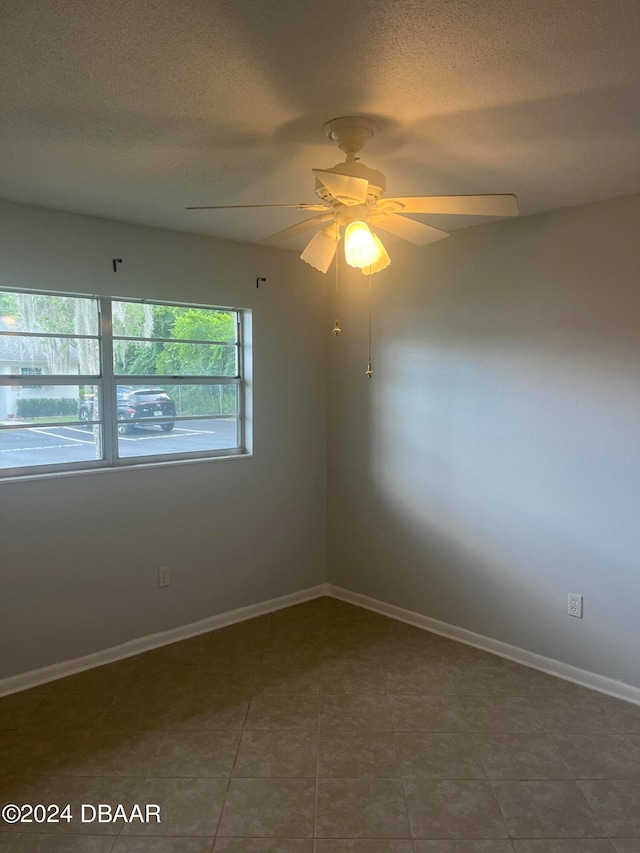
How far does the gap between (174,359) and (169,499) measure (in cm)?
83

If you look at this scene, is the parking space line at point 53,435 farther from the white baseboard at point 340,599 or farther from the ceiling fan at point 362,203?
the ceiling fan at point 362,203

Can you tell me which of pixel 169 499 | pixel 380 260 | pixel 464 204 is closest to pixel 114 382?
pixel 169 499

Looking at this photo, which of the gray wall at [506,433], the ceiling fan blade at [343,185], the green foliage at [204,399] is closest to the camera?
the ceiling fan blade at [343,185]

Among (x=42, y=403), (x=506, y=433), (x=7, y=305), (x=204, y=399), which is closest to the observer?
(x=7, y=305)

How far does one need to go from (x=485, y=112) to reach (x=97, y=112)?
120 cm

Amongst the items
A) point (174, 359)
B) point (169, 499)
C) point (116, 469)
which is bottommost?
point (169, 499)

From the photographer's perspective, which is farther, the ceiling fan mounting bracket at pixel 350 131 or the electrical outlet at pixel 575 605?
the electrical outlet at pixel 575 605

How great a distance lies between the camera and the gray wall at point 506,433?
291 centimetres

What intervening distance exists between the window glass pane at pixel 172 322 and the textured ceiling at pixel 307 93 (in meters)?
0.80

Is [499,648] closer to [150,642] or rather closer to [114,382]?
[150,642]

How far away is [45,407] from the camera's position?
314cm

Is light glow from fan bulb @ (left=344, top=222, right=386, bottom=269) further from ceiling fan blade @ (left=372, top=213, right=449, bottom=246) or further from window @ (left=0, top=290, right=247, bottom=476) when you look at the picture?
window @ (left=0, top=290, right=247, bottom=476)

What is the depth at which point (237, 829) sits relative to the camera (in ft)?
6.89

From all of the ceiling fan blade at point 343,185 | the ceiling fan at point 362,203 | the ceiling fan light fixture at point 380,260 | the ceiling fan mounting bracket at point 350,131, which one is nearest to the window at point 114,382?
the ceiling fan at point 362,203
